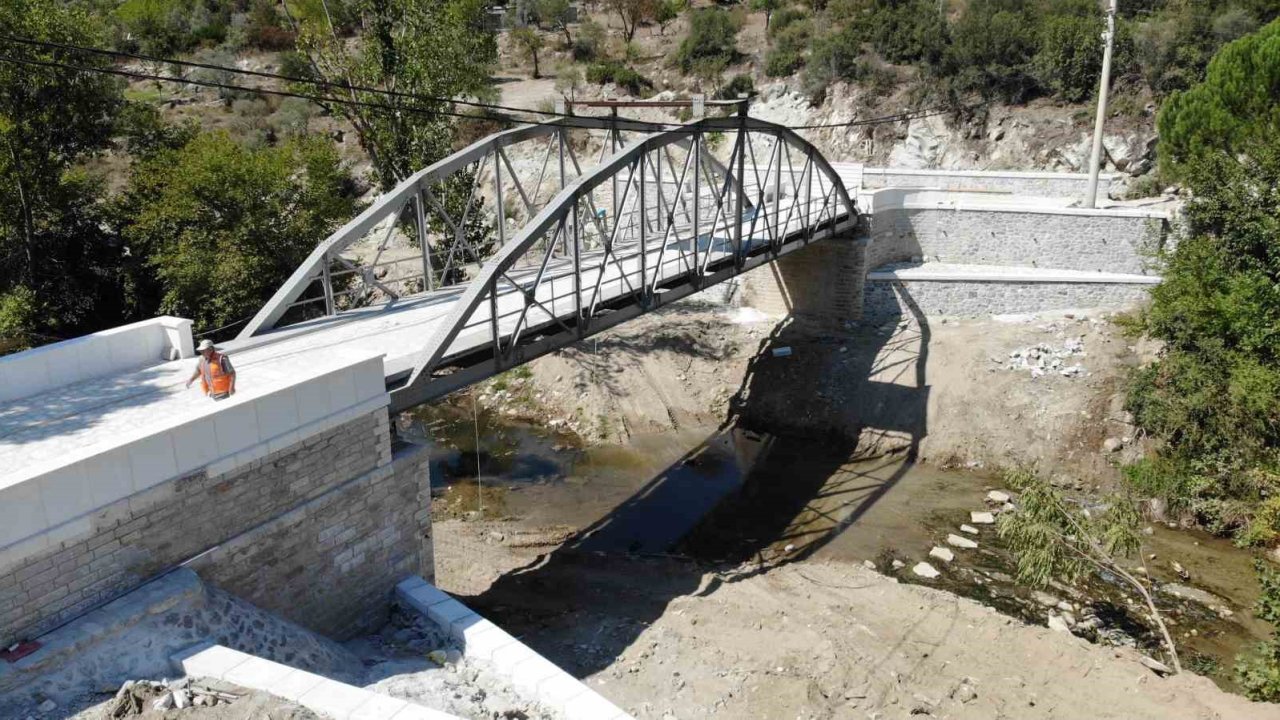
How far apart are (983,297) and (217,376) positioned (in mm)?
20307

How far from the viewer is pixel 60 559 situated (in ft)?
27.2

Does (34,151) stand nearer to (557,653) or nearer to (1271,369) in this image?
(557,653)

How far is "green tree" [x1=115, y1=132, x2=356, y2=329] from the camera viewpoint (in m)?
23.8

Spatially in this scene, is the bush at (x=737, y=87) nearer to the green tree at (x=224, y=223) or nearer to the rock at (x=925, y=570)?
the green tree at (x=224, y=223)

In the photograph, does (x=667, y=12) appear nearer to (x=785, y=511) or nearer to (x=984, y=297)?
(x=984, y=297)

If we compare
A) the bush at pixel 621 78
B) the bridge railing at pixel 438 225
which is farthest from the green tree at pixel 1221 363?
the bush at pixel 621 78

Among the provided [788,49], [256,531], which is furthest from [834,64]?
[256,531]

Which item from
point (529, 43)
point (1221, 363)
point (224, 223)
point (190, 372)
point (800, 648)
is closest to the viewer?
point (190, 372)

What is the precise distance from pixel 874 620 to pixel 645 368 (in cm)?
1136

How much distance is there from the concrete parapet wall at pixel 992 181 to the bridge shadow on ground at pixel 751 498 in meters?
7.83

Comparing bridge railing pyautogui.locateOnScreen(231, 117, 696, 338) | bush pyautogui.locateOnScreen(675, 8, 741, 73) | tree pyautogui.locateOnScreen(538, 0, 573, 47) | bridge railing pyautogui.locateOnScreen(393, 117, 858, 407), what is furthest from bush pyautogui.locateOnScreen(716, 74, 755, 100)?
bridge railing pyautogui.locateOnScreen(393, 117, 858, 407)

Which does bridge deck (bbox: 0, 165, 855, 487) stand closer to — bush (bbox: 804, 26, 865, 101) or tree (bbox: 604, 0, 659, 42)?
bush (bbox: 804, 26, 865, 101)

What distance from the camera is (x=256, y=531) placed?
10.2m

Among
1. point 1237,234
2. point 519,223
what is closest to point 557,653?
point 1237,234
